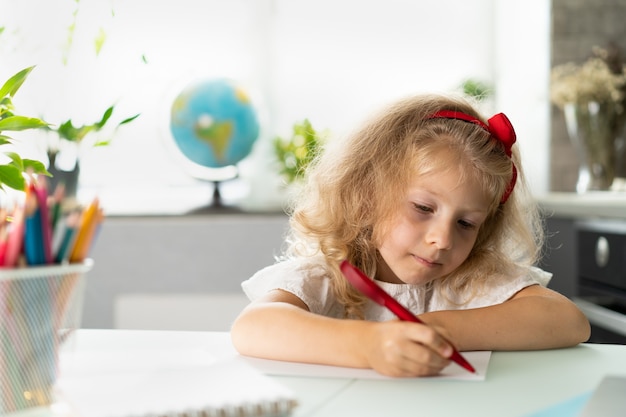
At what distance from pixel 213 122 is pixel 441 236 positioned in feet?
6.27

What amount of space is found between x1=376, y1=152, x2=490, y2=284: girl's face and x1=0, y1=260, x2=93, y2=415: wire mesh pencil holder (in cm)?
60

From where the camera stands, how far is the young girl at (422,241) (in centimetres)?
99

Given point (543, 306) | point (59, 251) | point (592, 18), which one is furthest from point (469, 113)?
point (592, 18)

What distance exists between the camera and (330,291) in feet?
3.99

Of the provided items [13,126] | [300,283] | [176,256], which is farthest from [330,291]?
[176,256]

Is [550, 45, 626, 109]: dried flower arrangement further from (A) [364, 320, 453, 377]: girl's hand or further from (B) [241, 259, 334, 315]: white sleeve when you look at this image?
(A) [364, 320, 453, 377]: girl's hand

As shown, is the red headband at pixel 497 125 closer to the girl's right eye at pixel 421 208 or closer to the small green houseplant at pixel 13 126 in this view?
the girl's right eye at pixel 421 208

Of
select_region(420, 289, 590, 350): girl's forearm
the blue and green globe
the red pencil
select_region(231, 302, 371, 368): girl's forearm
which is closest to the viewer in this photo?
the red pencil

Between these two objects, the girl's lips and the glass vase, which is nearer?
the girl's lips

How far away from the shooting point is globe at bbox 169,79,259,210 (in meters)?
2.93

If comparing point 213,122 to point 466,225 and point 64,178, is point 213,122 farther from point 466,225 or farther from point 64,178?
point 466,225

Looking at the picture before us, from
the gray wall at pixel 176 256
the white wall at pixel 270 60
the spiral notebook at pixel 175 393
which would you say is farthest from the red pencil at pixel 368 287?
the white wall at pixel 270 60

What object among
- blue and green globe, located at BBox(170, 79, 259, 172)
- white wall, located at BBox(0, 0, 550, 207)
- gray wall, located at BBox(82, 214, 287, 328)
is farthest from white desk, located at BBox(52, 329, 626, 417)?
white wall, located at BBox(0, 0, 550, 207)

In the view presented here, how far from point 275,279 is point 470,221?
280 mm
